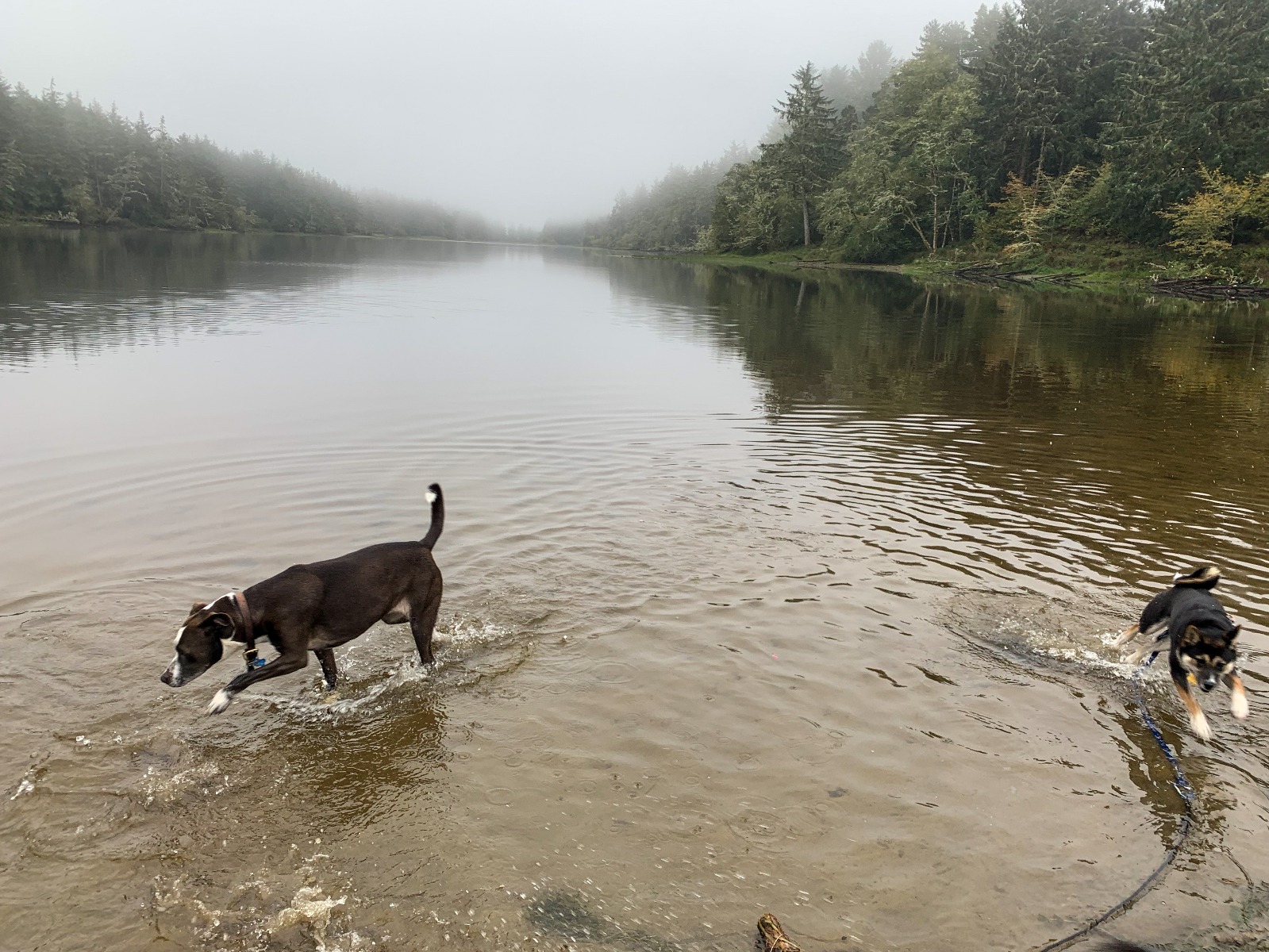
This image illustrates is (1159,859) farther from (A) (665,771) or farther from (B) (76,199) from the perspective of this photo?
(B) (76,199)

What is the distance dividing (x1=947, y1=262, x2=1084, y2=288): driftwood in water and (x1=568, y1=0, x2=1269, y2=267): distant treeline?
234 centimetres

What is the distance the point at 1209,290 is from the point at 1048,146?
32.0m

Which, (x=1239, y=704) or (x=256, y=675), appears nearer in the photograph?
(x=1239, y=704)

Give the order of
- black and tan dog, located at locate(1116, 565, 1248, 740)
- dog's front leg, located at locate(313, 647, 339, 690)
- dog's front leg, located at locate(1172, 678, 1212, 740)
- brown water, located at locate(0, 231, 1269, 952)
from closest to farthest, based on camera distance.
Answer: brown water, located at locate(0, 231, 1269, 952)
black and tan dog, located at locate(1116, 565, 1248, 740)
dog's front leg, located at locate(1172, 678, 1212, 740)
dog's front leg, located at locate(313, 647, 339, 690)

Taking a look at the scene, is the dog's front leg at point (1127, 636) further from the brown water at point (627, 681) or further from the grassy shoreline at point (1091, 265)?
the grassy shoreline at point (1091, 265)

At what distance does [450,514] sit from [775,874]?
7.30 m

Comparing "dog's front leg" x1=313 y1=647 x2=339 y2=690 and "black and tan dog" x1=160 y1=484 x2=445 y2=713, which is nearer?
"black and tan dog" x1=160 y1=484 x2=445 y2=713

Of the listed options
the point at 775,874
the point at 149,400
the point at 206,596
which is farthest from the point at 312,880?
the point at 149,400

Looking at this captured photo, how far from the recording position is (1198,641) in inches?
231

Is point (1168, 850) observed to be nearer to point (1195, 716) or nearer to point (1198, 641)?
point (1195, 716)

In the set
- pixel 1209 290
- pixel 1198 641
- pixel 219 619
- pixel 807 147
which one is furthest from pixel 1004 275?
pixel 219 619

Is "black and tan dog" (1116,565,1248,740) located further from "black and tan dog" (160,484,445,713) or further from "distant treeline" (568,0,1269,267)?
"distant treeline" (568,0,1269,267)

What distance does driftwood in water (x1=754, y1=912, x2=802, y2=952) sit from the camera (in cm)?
389

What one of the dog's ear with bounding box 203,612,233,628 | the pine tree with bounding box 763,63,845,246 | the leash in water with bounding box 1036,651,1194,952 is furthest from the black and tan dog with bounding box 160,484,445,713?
the pine tree with bounding box 763,63,845,246
